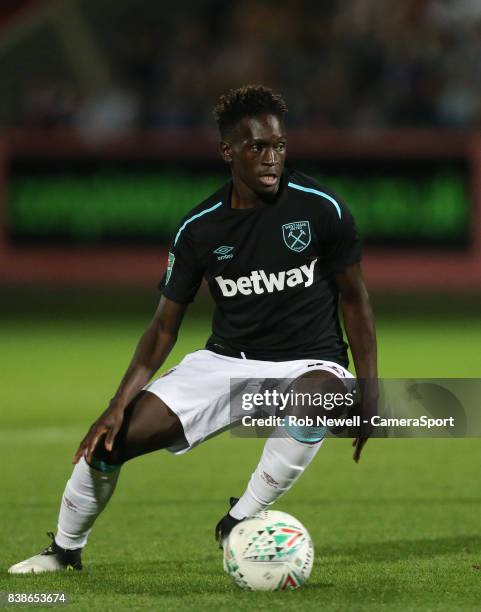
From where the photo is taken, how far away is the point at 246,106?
5.58 meters

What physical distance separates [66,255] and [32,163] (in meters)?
1.21

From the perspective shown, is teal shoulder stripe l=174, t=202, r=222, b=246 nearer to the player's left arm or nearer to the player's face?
the player's face

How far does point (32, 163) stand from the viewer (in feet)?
55.2

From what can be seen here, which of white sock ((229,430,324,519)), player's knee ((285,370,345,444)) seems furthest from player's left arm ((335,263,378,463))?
white sock ((229,430,324,519))

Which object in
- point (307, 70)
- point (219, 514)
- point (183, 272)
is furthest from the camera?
point (307, 70)

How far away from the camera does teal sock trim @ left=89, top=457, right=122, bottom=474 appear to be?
543cm

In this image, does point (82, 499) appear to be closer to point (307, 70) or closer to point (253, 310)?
point (253, 310)

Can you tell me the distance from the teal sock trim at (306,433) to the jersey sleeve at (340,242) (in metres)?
0.65

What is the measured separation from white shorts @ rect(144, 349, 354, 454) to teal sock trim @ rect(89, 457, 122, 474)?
11.0 inches

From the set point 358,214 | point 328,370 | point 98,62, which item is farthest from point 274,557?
point 98,62

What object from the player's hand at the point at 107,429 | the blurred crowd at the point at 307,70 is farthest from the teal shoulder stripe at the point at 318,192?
the blurred crowd at the point at 307,70

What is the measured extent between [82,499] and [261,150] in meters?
1.59

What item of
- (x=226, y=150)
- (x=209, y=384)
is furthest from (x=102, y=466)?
(x=226, y=150)

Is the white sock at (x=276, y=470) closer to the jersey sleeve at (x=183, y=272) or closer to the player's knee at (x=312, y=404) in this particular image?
the player's knee at (x=312, y=404)
